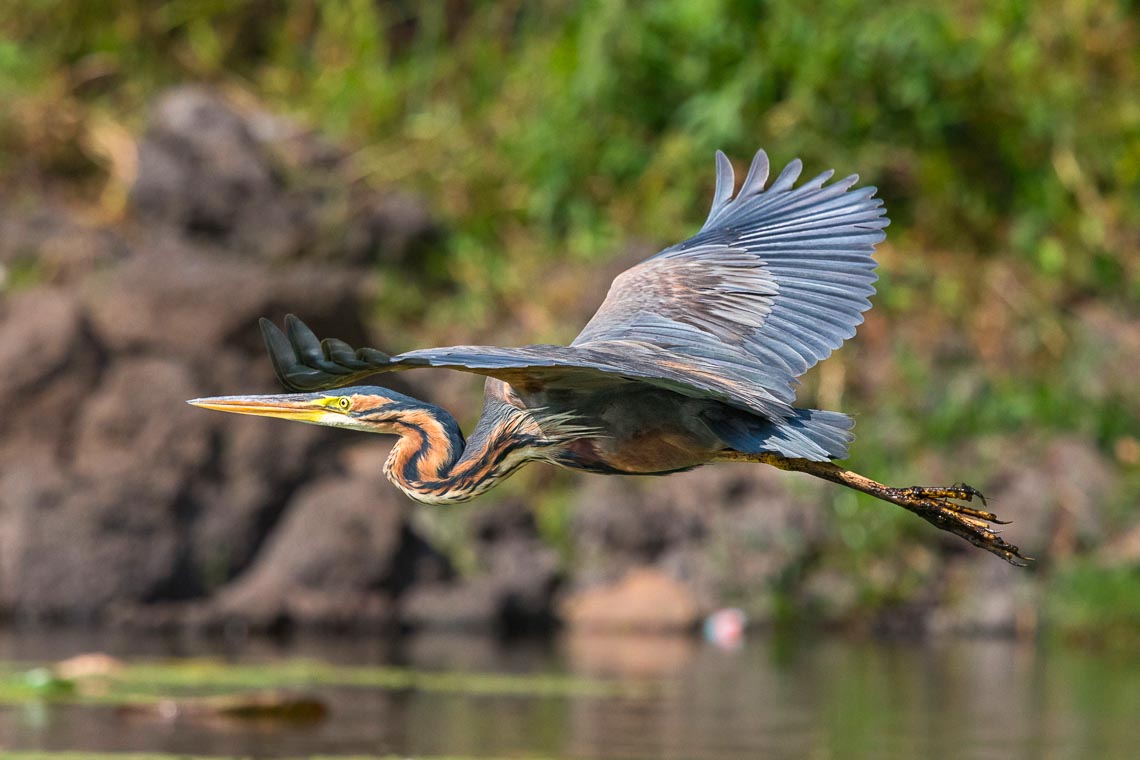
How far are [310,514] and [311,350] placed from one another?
7.03 metres

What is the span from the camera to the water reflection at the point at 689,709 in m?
6.39

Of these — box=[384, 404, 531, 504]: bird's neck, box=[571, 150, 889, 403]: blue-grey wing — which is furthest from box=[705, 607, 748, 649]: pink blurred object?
box=[384, 404, 531, 504]: bird's neck

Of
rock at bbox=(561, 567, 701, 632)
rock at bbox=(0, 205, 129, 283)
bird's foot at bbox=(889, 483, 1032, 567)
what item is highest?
rock at bbox=(0, 205, 129, 283)

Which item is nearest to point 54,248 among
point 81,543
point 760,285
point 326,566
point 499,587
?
point 81,543

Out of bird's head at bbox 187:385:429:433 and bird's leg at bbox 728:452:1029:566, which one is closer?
bird's head at bbox 187:385:429:433

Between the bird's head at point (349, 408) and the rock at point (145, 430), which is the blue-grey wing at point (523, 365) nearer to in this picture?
the bird's head at point (349, 408)

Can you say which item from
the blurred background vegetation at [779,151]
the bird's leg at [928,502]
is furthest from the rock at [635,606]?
the bird's leg at [928,502]

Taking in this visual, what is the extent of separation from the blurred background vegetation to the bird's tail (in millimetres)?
7286

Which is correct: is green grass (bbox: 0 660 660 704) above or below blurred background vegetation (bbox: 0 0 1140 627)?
below

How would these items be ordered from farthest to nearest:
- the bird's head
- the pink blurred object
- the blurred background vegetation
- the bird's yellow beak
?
the blurred background vegetation, the pink blurred object, the bird's head, the bird's yellow beak

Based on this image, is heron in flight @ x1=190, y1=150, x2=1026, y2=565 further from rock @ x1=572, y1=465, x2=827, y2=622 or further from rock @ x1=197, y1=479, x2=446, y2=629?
rock @ x1=572, y1=465, x2=827, y2=622

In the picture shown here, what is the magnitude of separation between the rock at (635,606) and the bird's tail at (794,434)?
20.7 feet

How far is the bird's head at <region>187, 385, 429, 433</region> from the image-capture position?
4.73 metres

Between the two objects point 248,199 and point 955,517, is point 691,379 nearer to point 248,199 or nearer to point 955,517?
point 955,517
